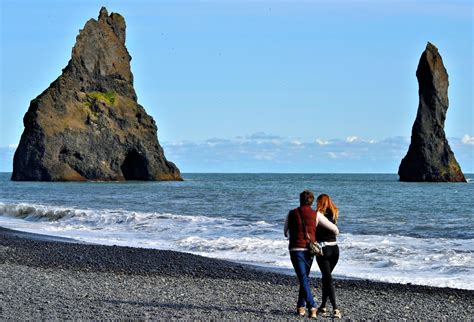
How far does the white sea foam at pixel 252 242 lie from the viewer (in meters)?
19.4

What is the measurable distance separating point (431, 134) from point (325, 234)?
374 feet

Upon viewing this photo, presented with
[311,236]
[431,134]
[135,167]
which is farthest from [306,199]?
[135,167]

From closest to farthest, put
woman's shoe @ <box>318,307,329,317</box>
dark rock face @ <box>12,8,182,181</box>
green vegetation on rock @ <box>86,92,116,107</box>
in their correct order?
woman's shoe @ <box>318,307,329,317</box> → dark rock face @ <box>12,8,182,181</box> → green vegetation on rock @ <box>86,92,116,107</box>

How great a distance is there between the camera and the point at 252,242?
2553cm

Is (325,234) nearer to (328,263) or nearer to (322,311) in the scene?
(328,263)

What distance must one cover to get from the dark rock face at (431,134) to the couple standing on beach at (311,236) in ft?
357

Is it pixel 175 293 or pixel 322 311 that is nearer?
pixel 322 311

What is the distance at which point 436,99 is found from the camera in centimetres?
12531

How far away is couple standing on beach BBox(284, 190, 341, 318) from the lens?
39.1 ft

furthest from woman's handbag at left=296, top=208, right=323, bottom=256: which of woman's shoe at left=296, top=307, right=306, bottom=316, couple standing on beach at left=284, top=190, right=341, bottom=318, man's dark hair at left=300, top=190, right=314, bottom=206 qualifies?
woman's shoe at left=296, top=307, right=306, bottom=316

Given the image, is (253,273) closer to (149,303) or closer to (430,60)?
(149,303)

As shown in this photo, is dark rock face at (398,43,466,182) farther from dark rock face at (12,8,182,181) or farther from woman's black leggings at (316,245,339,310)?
woman's black leggings at (316,245,339,310)

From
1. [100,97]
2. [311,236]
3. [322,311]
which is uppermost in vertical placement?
[100,97]

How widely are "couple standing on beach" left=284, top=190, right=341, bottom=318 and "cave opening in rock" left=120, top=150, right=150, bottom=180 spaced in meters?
110
